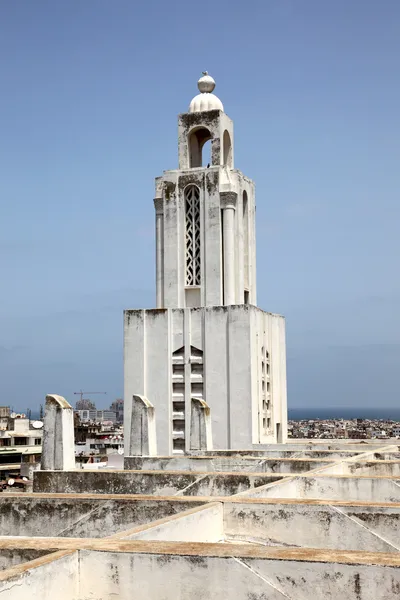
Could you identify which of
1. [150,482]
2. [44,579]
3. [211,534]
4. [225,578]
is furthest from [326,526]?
[150,482]

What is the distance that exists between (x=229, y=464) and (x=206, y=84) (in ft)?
60.1

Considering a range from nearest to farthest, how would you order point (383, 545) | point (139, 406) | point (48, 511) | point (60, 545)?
point (60, 545)
point (383, 545)
point (48, 511)
point (139, 406)

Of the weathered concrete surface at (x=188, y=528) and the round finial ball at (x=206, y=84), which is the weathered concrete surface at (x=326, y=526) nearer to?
the weathered concrete surface at (x=188, y=528)

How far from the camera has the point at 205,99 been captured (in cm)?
3425

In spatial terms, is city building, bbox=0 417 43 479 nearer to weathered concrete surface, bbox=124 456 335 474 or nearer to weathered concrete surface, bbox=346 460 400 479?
weathered concrete surface, bbox=124 456 335 474

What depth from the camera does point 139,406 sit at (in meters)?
23.3

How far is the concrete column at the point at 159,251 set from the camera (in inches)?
1304

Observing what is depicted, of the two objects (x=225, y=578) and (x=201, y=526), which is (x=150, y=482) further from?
(x=225, y=578)

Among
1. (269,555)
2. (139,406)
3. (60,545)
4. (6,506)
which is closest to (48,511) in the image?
(6,506)

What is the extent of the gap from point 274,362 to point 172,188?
7648 millimetres

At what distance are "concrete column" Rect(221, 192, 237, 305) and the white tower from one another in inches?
1.4

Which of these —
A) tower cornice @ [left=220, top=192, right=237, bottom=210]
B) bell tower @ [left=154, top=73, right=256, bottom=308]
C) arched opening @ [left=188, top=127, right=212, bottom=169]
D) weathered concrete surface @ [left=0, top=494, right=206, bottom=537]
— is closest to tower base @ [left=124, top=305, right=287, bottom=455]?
bell tower @ [left=154, top=73, right=256, bottom=308]

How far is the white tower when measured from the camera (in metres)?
30.8

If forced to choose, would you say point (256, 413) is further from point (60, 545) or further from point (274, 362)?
point (60, 545)
